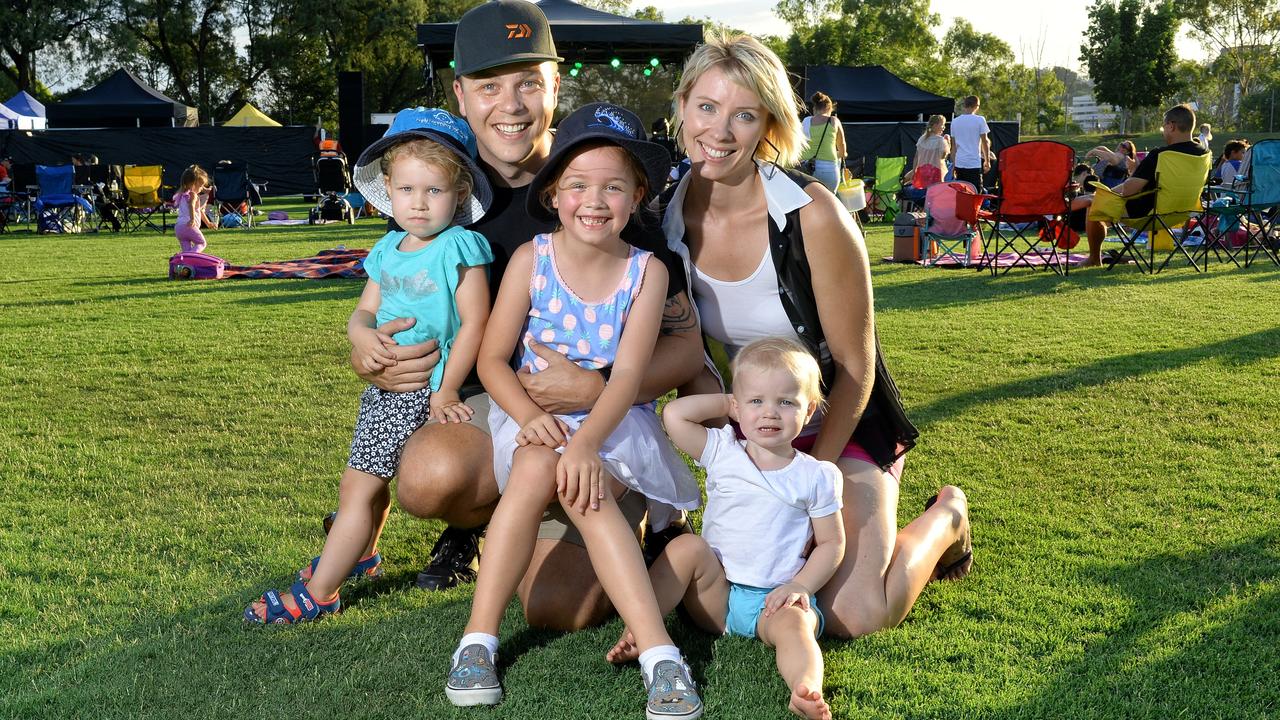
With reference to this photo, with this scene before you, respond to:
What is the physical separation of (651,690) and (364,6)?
48.5m

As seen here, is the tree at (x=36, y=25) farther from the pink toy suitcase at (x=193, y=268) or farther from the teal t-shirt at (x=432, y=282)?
the teal t-shirt at (x=432, y=282)

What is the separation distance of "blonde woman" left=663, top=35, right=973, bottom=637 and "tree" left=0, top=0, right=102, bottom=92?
1818 inches

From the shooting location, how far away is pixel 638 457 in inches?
118

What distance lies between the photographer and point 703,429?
3.08 m

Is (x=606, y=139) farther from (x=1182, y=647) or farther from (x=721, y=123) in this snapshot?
(x=1182, y=647)

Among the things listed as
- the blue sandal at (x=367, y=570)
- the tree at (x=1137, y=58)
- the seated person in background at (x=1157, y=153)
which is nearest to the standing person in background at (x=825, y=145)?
the seated person in background at (x=1157, y=153)

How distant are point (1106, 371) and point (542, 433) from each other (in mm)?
4736

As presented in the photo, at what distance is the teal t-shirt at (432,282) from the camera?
10.5 feet

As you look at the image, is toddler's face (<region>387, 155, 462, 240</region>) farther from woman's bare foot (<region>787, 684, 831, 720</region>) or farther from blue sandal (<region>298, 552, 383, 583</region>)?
woman's bare foot (<region>787, 684, 831, 720</region>)

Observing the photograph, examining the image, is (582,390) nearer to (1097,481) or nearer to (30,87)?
(1097,481)

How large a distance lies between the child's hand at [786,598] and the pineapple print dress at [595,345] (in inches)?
14.3

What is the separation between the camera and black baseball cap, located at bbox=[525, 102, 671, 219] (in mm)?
2943

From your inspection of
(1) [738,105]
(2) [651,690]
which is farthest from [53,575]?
(1) [738,105]

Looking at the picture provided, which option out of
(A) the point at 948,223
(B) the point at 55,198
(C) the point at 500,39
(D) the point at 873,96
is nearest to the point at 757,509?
(C) the point at 500,39
